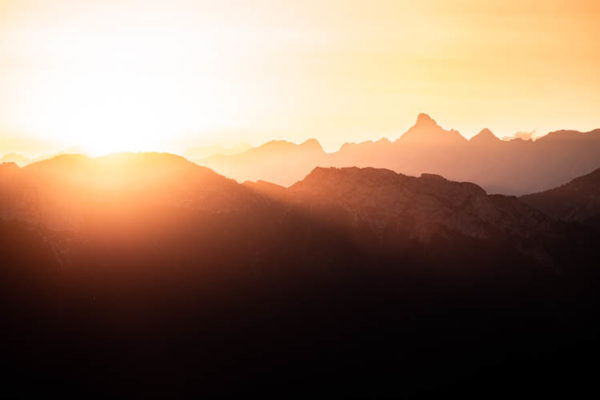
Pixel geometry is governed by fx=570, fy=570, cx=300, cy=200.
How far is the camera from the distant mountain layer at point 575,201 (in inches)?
6718

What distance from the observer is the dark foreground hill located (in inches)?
3287

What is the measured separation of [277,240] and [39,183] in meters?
45.5

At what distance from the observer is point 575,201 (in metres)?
182

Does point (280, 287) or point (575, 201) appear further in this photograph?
point (575, 201)

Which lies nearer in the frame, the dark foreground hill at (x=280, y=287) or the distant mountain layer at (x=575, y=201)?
the dark foreground hill at (x=280, y=287)

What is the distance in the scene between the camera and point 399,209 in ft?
398

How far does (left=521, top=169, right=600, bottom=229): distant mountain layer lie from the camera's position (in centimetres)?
17062

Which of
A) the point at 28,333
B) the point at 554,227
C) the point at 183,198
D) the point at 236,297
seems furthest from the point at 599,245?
the point at 28,333

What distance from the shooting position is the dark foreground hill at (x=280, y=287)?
274 ft

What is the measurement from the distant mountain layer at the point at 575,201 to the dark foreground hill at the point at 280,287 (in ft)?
149

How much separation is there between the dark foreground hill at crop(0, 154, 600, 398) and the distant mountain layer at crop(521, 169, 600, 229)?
149 ft

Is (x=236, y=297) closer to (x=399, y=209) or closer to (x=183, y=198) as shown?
(x=183, y=198)

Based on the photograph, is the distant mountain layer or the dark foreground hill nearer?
the dark foreground hill

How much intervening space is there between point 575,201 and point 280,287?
12260 cm
